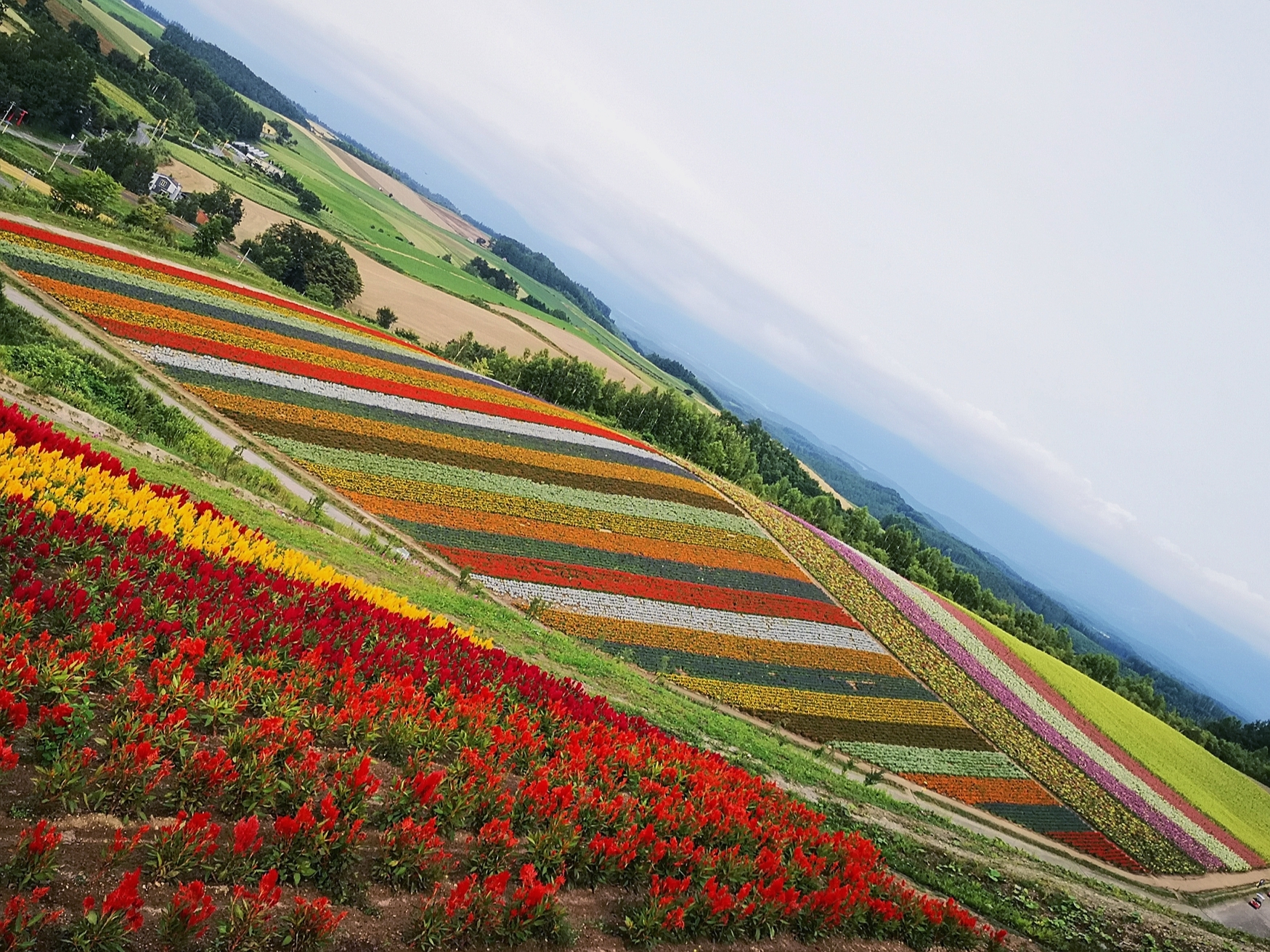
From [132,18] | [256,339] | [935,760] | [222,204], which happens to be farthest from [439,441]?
[132,18]

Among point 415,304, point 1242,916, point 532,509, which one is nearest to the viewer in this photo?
point 1242,916

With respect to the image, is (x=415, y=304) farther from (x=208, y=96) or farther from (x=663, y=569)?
(x=208, y=96)

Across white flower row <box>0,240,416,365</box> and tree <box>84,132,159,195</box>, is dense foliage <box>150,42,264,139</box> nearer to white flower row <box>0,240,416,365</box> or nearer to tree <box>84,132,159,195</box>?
tree <box>84,132,159,195</box>

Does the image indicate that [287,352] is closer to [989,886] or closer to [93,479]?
[93,479]

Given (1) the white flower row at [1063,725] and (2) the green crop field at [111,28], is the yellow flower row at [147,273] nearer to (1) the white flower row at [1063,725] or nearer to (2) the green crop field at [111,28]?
(1) the white flower row at [1063,725]

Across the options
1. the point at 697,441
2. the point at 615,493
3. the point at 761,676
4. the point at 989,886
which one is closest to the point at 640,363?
the point at 697,441

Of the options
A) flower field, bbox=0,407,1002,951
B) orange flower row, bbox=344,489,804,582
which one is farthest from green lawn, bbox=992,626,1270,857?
flower field, bbox=0,407,1002,951

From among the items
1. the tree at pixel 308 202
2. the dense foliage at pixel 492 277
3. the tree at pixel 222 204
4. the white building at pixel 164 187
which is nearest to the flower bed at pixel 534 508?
the tree at pixel 222 204

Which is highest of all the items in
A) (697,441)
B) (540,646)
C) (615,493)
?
(697,441)
